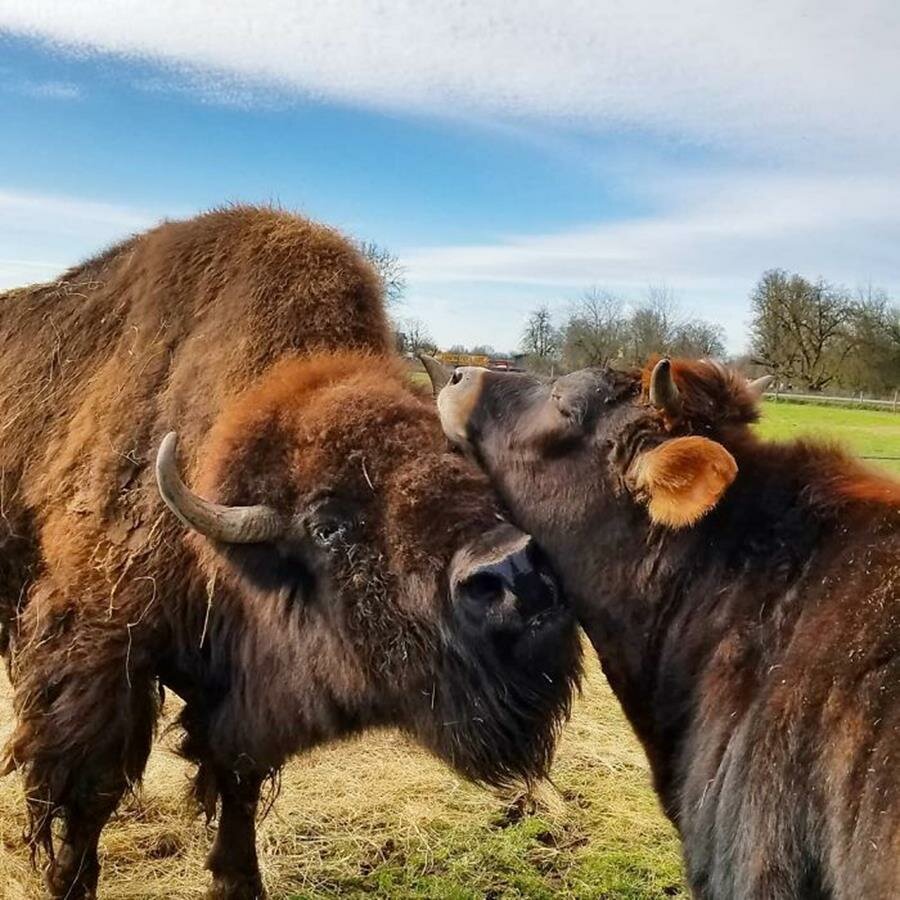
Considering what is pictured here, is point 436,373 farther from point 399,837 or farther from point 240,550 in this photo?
point 399,837

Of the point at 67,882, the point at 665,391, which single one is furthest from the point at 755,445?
the point at 67,882

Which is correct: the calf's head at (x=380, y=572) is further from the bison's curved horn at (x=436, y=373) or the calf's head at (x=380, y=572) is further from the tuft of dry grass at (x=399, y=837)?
the tuft of dry grass at (x=399, y=837)

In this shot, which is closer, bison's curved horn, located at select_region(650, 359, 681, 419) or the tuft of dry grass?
bison's curved horn, located at select_region(650, 359, 681, 419)

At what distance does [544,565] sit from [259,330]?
5.26ft

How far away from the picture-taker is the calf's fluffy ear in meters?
2.76

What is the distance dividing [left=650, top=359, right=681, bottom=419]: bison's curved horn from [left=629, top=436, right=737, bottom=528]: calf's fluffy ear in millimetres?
227

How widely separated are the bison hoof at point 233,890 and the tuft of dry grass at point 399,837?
0.53 feet

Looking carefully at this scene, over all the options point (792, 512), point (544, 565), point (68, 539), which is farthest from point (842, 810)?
point (68, 539)

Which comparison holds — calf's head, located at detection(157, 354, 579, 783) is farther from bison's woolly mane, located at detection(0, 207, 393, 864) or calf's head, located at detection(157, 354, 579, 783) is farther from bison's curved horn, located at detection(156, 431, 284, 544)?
bison's woolly mane, located at detection(0, 207, 393, 864)

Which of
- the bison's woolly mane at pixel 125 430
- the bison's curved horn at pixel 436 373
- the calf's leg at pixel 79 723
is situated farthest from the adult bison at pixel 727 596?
the calf's leg at pixel 79 723

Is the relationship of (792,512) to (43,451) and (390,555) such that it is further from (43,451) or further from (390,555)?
(43,451)

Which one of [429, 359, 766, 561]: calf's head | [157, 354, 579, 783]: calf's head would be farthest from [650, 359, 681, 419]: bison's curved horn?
[157, 354, 579, 783]: calf's head

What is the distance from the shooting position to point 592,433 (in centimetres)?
328

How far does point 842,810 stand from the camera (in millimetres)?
2355
